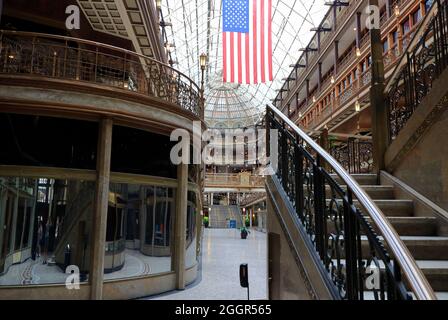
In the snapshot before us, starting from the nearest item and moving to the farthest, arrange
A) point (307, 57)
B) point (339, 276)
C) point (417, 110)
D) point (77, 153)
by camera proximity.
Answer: point (339, 276) → point (417, 110) → point (77, 153) → point (307, 57)

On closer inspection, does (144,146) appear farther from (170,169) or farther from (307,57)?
(307,57)

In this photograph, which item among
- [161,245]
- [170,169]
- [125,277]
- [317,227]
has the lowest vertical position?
[125,277]

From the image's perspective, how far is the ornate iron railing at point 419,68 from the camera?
5.07 m

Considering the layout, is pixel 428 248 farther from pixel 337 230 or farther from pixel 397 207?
pixel 337 230

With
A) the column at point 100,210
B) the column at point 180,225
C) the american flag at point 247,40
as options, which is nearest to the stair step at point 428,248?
the column at point 100,210

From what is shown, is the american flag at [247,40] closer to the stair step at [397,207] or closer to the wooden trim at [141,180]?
the wooden trim at [141,180]

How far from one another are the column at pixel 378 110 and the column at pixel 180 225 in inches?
226

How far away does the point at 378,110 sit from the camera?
6348 mm

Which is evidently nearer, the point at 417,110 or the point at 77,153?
the point at 417,110

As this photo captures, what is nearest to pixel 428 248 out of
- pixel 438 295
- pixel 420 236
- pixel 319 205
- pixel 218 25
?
pixel 420 236

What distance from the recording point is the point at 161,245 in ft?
32.9
